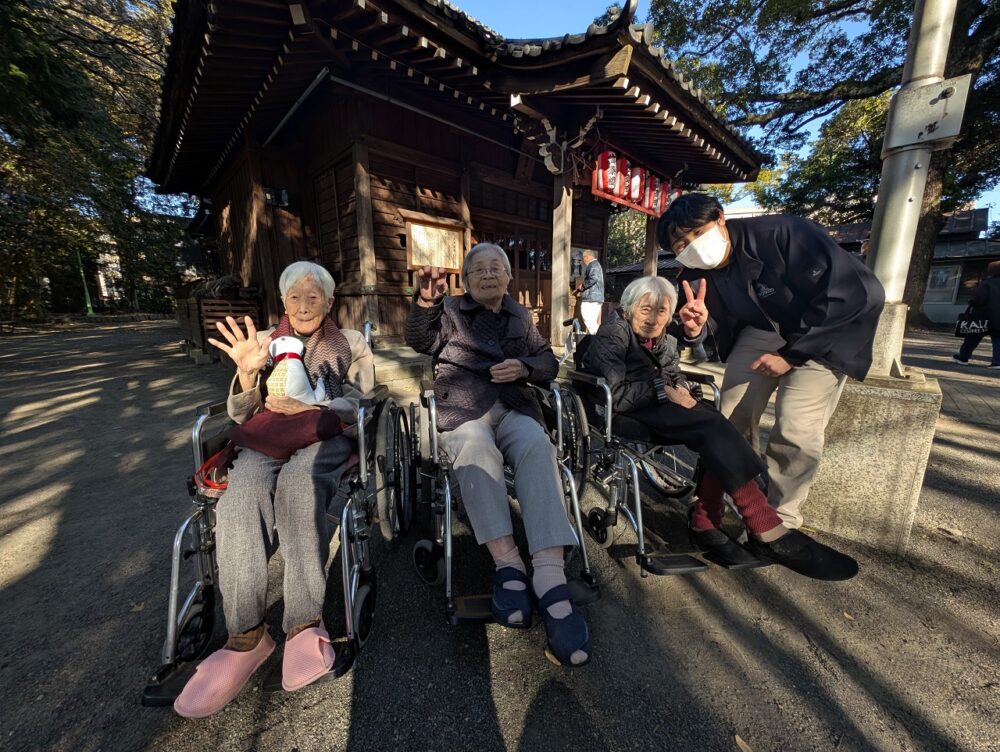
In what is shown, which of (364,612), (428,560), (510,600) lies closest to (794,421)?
(510,600)

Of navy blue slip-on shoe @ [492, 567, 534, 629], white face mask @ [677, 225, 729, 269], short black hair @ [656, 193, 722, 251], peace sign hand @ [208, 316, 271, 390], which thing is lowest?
navy blue slip-on shoe @ [492, 567, 534, 629]

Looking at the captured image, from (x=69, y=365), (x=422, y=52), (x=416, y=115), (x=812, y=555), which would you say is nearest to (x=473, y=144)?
(x=416, y=115)

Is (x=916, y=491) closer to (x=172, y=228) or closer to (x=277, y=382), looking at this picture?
(x=277, y=382)

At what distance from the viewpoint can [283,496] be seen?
1438 millimetres

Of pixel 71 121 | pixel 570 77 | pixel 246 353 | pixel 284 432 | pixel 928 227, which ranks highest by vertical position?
pixel 71 121

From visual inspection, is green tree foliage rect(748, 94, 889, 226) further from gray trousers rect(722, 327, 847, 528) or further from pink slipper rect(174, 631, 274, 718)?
pink slipper rect(174, 631, 274, 718)

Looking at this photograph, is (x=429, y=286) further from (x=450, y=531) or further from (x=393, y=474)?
(x=450, y=531)

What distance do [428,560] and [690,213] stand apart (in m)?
2.07

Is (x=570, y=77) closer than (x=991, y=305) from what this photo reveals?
Yes

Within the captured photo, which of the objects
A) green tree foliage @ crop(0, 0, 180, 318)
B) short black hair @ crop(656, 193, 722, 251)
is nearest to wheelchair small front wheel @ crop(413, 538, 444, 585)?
short black hair @ crop(656, 193, 722, 251)

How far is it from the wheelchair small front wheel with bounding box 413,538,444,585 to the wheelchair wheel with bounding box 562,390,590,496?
737 millimetres

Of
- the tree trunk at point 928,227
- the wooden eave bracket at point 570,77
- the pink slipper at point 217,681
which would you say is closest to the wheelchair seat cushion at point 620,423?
the pink slipper at point 217,681

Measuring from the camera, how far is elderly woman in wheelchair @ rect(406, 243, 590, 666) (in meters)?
1.42

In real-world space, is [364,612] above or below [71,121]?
below
